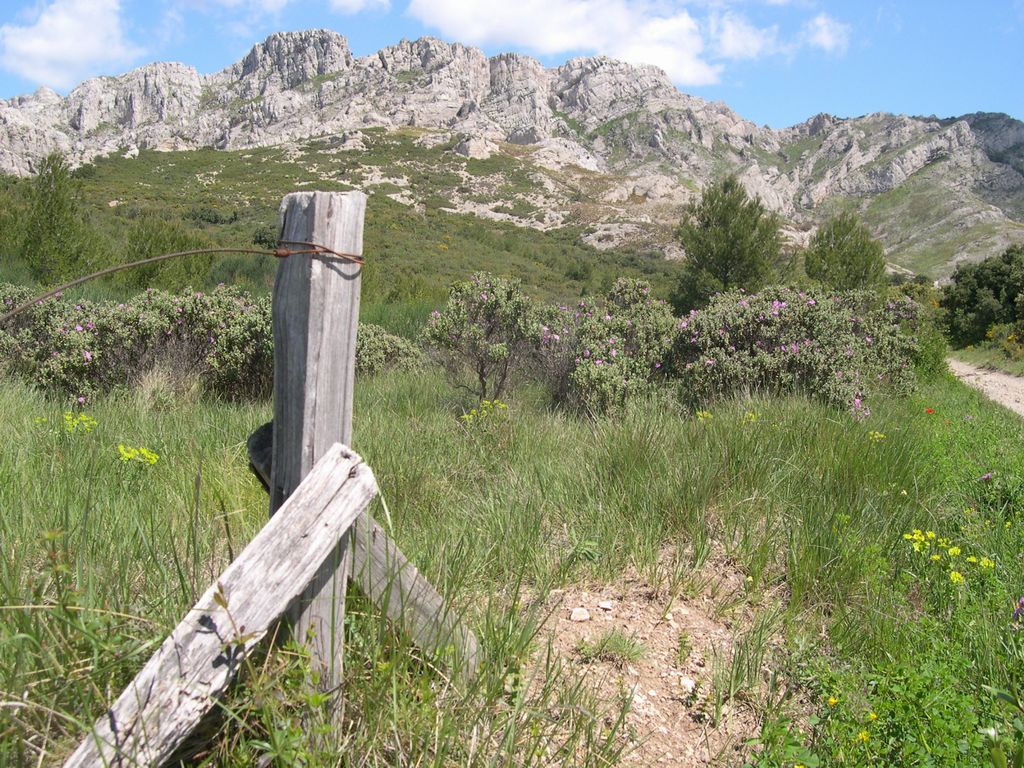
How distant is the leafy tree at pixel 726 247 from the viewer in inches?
828

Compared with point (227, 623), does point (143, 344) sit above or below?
below

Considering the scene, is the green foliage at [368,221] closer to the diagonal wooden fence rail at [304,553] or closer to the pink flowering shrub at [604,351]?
the pink flowering shrub at [604,351]

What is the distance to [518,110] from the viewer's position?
124 meters

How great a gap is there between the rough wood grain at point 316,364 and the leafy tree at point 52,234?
14.2m

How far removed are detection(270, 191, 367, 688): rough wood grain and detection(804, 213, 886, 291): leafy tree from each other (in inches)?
796

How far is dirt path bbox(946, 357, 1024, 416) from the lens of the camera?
11.1 meters

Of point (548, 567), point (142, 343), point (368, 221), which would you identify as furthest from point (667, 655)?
point (368, 221)

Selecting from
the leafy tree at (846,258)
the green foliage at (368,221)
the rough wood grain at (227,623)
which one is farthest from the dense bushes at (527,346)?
the leafy tree at (846,258)

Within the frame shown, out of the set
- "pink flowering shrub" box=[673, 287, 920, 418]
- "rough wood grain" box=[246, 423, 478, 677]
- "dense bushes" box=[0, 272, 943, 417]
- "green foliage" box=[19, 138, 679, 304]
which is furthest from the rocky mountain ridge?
"rough wood grain" box=[246, 423, 478, 677]

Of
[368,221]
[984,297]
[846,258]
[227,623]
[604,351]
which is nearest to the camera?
[227,623]

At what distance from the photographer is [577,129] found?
412 ft

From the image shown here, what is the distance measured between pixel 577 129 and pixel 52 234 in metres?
122

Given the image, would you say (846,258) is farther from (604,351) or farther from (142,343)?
(142,343)

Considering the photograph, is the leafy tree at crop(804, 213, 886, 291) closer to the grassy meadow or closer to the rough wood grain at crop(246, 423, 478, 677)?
the grassy meadow
